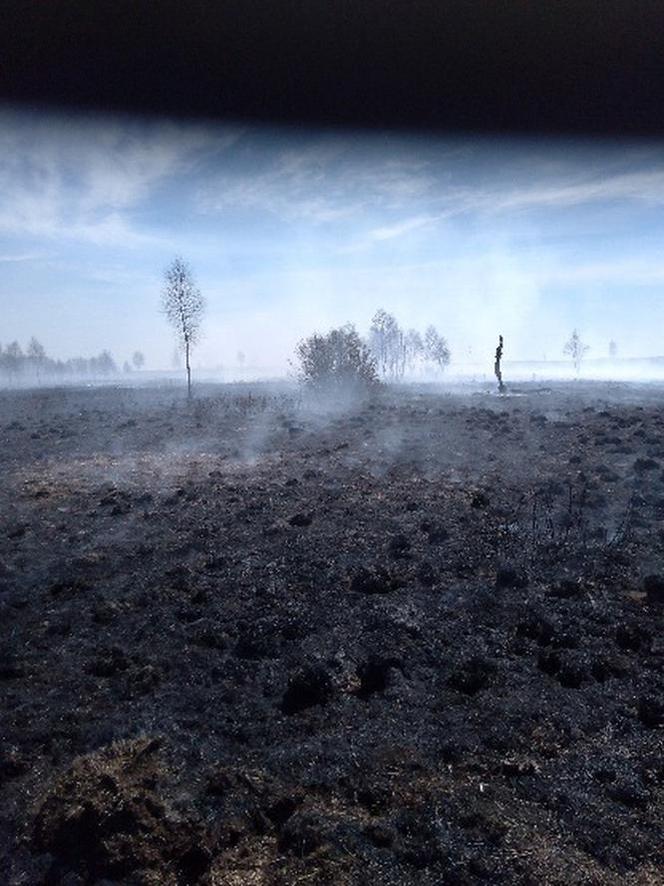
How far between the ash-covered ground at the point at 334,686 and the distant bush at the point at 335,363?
25817 millimetres

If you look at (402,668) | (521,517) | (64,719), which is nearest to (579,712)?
(402,668)

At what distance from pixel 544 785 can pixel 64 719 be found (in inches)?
136

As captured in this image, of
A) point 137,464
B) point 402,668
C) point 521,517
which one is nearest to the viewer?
point 402,668

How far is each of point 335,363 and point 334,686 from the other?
1293 inches

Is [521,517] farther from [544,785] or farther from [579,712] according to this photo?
[544,785]

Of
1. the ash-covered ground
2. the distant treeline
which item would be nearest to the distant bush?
the ash-covered ground

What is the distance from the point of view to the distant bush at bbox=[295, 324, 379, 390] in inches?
1447

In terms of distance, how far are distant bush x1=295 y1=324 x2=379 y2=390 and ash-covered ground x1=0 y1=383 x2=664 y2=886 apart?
25817mm

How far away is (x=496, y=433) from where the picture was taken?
19625mm

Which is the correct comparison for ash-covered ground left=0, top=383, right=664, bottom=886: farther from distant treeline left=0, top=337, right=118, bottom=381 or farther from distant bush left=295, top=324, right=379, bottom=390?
distant treeline left=0, top=337, right=118, bottom=381

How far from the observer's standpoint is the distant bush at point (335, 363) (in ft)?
121

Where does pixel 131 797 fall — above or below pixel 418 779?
above

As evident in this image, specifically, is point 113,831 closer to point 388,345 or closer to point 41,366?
point 388,345

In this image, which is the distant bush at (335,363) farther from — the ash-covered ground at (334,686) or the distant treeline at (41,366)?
the distant treeline at (41,366)
